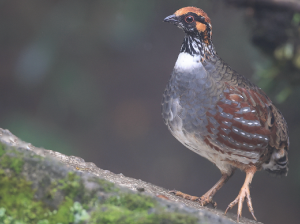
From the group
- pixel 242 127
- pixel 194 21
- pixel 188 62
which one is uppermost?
pixel 194 21

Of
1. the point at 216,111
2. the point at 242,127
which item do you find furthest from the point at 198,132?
the point at 242,127

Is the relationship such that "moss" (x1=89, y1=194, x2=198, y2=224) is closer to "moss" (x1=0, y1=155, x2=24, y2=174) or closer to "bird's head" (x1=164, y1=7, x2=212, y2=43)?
"moss" (x1=0, y1=155, x2=24, y2=174)

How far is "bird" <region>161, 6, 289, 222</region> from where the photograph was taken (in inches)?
131

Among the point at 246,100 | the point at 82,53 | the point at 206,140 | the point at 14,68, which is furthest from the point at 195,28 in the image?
the point at 14,68

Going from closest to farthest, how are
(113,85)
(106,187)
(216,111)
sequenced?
(106,187)
(216,111)
(113,85)

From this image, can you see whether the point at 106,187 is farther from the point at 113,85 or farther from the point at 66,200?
the point at 113,85

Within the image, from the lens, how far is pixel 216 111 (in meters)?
3.32

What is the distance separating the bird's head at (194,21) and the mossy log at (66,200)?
227 cm

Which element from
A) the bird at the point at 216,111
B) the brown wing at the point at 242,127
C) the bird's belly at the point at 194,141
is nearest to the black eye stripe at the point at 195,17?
the bird at the point at 216,111

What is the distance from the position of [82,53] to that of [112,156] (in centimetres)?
224

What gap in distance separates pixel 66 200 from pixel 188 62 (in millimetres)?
2249

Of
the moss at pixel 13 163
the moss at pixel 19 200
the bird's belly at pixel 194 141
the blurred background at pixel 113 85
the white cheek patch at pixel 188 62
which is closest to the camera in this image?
the moss at pixel 19 200

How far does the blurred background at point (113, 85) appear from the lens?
243 inches

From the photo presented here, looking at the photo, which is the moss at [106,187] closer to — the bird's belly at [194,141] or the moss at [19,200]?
the moss at [19,200]
